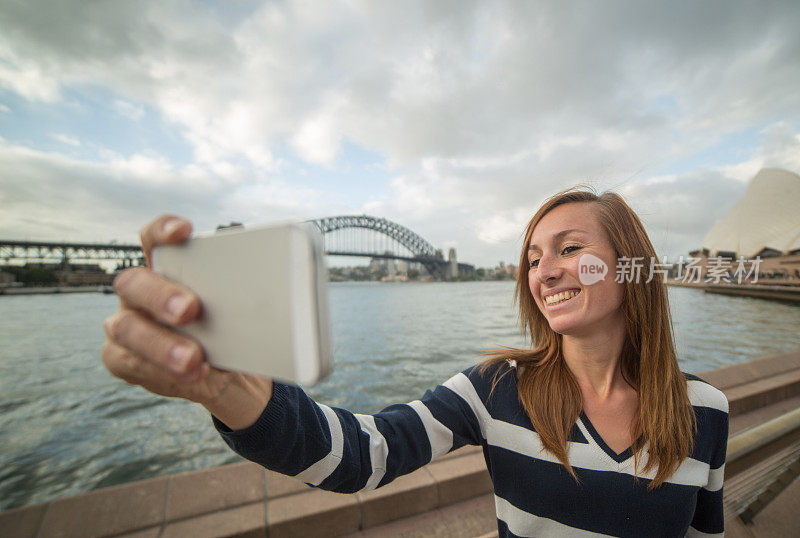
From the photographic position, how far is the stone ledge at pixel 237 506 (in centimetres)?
210

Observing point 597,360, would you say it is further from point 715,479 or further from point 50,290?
point 50,290

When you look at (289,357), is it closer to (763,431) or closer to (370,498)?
(763,431)

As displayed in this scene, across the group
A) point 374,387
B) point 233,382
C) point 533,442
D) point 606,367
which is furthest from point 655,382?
point 374,387

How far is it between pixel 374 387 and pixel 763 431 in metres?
7.41

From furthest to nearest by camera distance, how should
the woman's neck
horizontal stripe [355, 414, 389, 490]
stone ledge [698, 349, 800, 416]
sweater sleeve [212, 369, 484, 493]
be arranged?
1. stone ledge [698, 349, 800, 416]
2. the woman's neck
3. horizontal stripe [355, 414, 389, 490]
4. sweater sleeve [212, 369, 484, 493]

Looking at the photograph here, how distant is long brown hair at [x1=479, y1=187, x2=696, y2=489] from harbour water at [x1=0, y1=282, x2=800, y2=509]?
0.56 metres

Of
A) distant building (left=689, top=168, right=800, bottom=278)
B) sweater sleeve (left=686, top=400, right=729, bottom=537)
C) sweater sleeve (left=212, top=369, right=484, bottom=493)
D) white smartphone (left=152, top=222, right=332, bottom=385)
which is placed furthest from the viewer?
distant building (left=689, top=168, right=800, bottom=278)

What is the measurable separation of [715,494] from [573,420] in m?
0.54

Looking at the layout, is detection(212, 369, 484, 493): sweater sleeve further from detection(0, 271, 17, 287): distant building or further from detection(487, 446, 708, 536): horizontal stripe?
detection(0, 271, 17, 287): distant building

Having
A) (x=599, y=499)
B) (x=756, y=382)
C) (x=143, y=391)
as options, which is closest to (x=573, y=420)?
(x=599, y=499)

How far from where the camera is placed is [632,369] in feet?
4.55

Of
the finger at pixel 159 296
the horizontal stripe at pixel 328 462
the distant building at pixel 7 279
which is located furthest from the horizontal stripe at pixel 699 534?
the distant building at pixel 7 279

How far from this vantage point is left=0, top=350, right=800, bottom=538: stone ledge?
2096mm

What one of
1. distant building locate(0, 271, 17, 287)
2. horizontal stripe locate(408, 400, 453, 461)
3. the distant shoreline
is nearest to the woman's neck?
horizontal stripe locate(408, 400, 453, 461)
